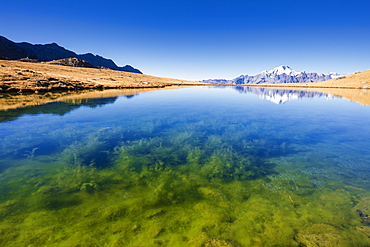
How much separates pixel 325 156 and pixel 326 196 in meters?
4.75

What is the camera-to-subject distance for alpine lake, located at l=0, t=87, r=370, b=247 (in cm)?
472

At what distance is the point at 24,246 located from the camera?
4.27m

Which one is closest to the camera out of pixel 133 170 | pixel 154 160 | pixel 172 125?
pixel 133 170

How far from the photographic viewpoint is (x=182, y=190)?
6.68 meters

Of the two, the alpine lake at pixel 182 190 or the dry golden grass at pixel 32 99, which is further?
the dry golden grass at pixel 32 99

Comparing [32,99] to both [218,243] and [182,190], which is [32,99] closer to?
[182,190]

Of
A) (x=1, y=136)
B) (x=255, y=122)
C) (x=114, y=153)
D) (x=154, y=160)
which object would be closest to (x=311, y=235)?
(x=154, y=160)

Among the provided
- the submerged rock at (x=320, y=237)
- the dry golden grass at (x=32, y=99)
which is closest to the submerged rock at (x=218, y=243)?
the submerged rock at (x=320, y=237)

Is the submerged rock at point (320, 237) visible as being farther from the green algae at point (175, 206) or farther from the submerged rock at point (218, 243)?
the submerged rock at point (218, 243)

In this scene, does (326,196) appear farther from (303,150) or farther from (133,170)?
(133,170)

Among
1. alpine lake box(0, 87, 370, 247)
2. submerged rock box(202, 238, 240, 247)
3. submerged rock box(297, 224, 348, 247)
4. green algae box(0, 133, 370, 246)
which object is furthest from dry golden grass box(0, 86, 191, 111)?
submerged rock box(297, 224, 348, 247)

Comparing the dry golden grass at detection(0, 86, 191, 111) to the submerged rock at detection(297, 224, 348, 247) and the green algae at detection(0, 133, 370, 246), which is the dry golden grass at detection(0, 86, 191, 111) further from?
the submerged rock at detection(297, 224, 348, 247)

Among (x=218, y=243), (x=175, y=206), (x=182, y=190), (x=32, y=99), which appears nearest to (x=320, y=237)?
(x=218, y=243)

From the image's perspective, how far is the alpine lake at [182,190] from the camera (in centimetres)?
472
